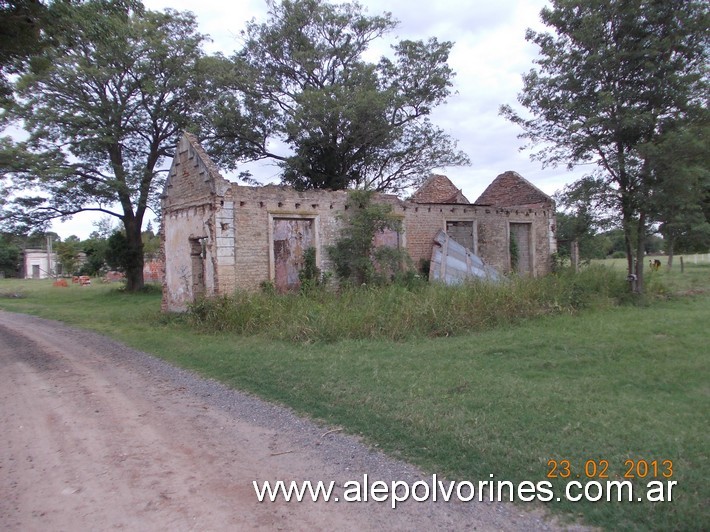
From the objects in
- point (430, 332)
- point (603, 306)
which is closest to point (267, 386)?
point (430, 332)

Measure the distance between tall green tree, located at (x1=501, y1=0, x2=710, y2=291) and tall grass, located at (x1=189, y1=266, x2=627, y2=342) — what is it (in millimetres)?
3437

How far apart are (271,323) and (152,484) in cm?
670

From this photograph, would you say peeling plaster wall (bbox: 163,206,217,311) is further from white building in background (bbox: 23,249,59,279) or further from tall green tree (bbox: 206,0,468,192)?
white building in background (bbox: 23,249,59,279)

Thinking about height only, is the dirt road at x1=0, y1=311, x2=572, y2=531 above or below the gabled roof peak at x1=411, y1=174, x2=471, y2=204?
below

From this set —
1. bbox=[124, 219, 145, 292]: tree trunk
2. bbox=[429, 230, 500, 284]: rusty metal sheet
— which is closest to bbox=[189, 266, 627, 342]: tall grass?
bbox=[429, 230, 500, 284]: rusty metal sheet

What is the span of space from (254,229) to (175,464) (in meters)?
9.38

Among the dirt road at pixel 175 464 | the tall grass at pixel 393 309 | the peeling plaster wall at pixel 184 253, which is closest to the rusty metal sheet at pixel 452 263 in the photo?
the tall grass at pixel 393 309

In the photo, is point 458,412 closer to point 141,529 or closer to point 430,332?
point 141,529

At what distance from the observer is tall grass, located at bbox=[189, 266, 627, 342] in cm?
966

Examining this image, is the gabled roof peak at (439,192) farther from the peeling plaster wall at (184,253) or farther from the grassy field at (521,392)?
the grassy field at (521,392)

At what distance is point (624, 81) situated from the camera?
13695 millimetres

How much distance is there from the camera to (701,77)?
1276 cm

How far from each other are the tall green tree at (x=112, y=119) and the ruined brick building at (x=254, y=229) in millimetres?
9812

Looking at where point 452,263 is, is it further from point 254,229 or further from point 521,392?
point 521,392
